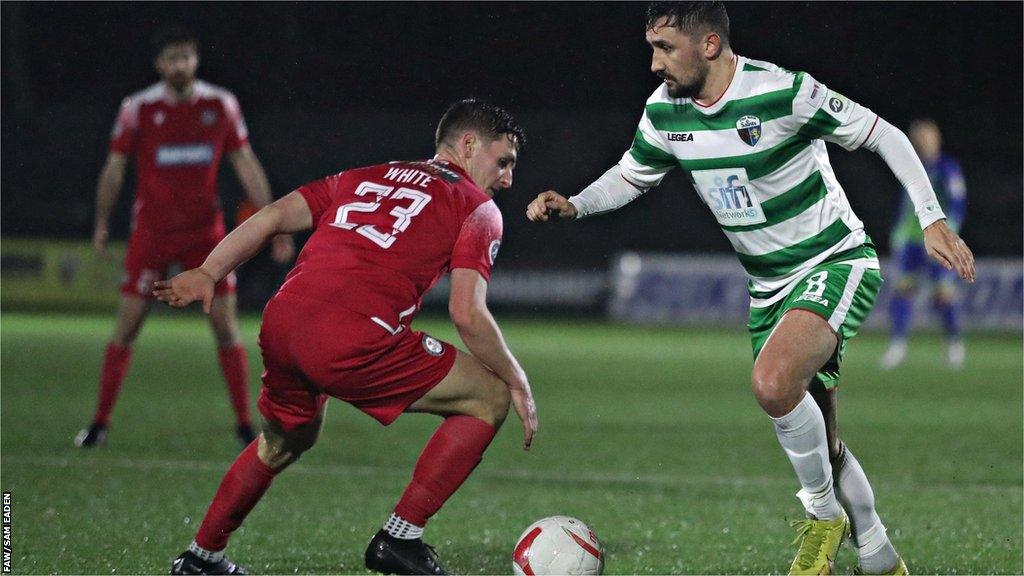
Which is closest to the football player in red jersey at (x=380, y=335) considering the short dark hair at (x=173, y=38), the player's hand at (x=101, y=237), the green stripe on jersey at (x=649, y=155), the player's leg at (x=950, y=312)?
the green stripe on jersey at (x=649, y=155)

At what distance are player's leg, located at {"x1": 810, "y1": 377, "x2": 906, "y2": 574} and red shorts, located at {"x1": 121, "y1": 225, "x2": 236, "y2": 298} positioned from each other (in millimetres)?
4262

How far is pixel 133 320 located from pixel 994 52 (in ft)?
64.5

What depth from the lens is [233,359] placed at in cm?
774

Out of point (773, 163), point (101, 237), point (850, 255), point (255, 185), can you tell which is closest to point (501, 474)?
point (255, 185)

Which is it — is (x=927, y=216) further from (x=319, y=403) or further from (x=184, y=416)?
(x=184, y=416)

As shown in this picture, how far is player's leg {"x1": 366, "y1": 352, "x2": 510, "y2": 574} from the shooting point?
4.07 meters

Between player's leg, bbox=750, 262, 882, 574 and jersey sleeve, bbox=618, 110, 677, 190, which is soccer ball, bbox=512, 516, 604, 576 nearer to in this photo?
player's leg, bbox=750, 262, 882, 574

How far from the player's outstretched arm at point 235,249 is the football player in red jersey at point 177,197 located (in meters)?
3.53

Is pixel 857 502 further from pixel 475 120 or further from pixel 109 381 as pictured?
pixel 109 381

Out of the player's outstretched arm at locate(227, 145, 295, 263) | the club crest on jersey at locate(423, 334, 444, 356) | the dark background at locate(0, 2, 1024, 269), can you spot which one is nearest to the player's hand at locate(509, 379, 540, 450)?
the club crest on jersey at locate(423, 334, 444, 356)

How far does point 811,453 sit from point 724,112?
45.8 inches

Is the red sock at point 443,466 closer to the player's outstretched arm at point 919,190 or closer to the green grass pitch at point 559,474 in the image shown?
the green grass pitch at point 559,474

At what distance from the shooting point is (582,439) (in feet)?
27.1

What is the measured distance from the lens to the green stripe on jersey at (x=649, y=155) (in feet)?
15.1
